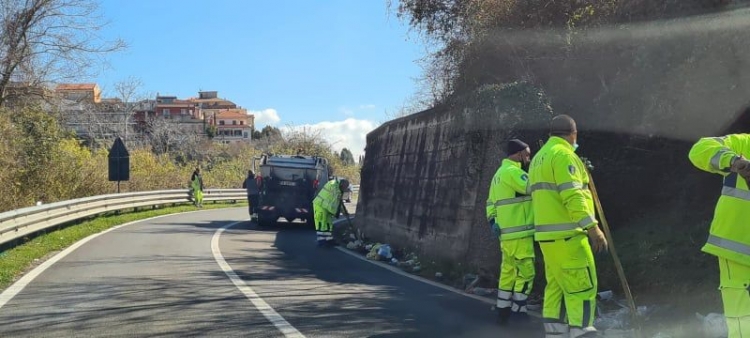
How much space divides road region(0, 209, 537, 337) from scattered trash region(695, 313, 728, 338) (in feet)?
A: 5.46

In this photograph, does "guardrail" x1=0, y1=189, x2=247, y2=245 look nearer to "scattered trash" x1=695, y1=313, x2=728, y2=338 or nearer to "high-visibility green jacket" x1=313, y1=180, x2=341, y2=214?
"high-visibility green jacket" x1=313, y1=180, x2=341, y2=214

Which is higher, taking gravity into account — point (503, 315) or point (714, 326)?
point (714, 326)

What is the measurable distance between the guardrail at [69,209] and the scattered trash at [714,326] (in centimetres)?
1205

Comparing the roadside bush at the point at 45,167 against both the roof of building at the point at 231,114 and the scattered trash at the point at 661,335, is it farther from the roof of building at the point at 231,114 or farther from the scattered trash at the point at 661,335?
the roof of building at the point at 231,114

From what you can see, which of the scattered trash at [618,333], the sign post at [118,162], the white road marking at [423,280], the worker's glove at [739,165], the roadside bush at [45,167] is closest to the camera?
the worker's glove at [739,165]

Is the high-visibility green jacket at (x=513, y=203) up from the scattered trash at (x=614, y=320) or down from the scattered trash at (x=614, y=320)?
up

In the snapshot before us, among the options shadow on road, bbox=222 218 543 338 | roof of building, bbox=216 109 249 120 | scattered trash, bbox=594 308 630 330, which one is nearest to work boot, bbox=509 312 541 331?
shadow on road, bbox=222 218 543 338

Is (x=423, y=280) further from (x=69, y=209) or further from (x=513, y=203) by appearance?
(x=69, y=209)

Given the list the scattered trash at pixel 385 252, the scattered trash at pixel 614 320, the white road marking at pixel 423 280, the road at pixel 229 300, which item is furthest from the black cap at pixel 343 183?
the scattered trash at pixel 614 320

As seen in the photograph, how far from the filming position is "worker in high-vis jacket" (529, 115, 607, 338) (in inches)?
213

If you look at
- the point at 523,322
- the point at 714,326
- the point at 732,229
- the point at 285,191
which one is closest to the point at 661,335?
the point at 714,326

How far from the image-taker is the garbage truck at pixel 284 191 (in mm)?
21344

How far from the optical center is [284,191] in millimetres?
21469

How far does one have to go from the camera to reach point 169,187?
116 feet
